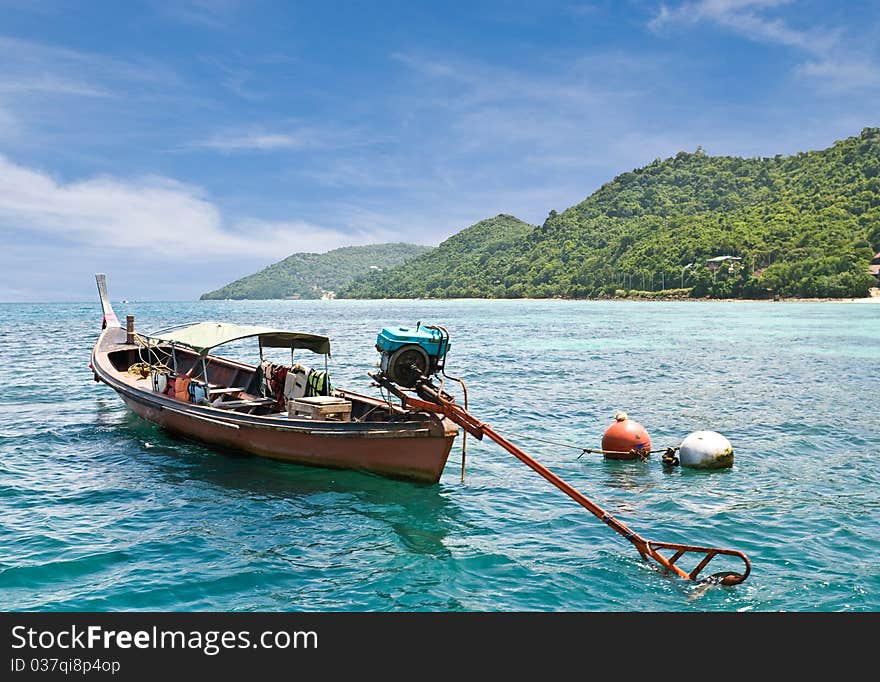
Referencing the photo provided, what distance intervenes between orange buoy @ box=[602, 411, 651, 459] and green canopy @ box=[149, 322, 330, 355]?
7463mm

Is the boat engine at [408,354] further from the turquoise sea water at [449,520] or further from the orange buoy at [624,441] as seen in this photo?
the orange buoy at [624,441]

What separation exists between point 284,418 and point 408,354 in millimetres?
3192

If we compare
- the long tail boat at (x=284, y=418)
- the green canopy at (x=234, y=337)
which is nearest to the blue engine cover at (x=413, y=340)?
the long tail boat at (x=284, y=418)

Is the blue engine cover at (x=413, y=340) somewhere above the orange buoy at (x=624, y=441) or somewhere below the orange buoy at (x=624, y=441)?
above

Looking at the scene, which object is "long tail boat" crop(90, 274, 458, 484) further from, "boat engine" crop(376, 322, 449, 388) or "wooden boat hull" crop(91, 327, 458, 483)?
"boat engine" crop(376, 322, 449, 388)

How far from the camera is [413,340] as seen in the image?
13.1m

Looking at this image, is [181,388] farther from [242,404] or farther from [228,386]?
[228,386]

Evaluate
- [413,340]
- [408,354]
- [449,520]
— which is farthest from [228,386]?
[449,520]

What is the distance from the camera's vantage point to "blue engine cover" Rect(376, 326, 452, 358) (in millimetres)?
13109

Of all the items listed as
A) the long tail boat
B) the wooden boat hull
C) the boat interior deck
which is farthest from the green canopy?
the wooden boat hull

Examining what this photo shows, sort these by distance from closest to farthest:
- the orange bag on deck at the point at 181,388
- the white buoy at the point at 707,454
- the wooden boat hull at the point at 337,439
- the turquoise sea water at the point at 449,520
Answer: the turquoise sea water at the point at 449,520, the wooden boat hull at the point at 337,439, the white buoy at the point at 707,454, the orange bag on deck at the point at 181,388

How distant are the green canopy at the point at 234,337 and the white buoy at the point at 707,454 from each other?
9127 mm

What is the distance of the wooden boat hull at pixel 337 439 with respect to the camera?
12.8 metres
